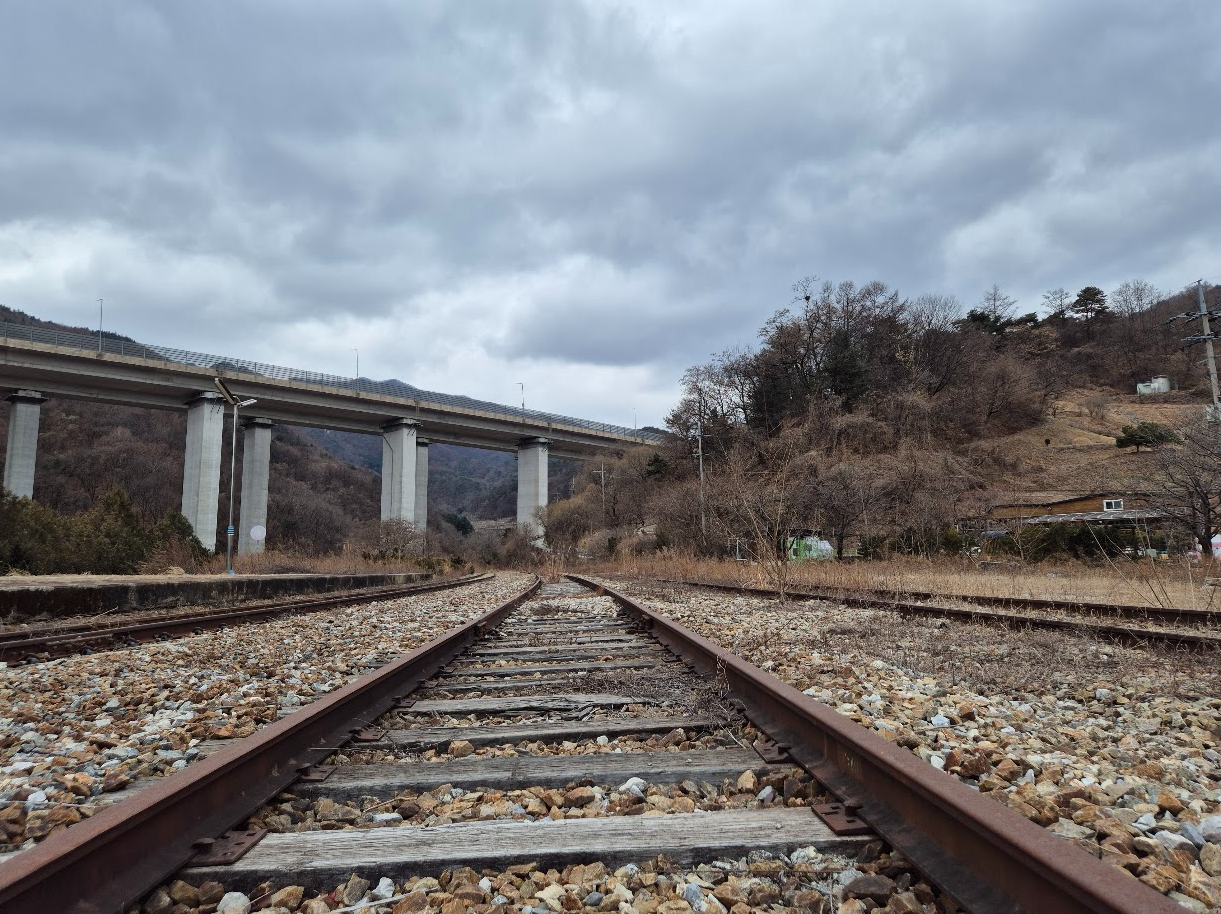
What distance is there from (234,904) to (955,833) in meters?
1.77

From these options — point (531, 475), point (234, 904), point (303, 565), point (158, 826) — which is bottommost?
point (234, 904)

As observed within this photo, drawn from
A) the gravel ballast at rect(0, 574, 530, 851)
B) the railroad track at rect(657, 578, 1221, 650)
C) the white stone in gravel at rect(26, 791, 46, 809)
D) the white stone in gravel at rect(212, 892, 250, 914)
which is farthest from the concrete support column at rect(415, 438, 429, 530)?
the white stone in gravel at rect(212, 892, 250, 914)

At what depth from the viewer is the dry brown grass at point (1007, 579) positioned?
10.5 metres

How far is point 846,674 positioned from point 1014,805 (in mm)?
2387

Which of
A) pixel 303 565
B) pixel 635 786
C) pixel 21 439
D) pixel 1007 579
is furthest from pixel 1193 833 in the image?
pixel 21 439

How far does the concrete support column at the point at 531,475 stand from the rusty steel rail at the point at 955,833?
195 ft

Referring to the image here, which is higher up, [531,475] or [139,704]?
[531,475]

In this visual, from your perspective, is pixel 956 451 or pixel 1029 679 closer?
pixel 1029 679

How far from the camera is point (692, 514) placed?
33688 millimetres

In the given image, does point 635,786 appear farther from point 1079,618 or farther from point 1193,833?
point 1079,618

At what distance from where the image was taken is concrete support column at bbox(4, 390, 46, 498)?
42312 mm

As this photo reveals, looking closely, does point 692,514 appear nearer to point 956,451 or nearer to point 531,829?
point 956,451

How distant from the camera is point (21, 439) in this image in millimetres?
42312

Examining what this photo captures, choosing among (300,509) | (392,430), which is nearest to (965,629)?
(392,430)
